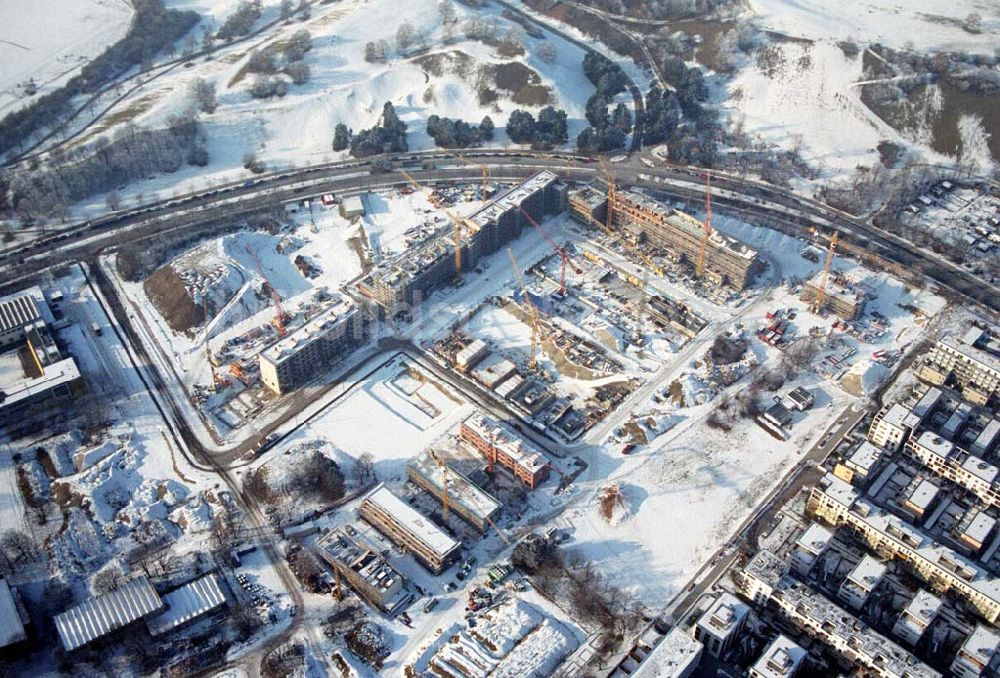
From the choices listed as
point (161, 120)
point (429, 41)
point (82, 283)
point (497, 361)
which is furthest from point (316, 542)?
point (429, 41)

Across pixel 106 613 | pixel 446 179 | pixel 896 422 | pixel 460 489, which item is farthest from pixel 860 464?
pixel 446 179

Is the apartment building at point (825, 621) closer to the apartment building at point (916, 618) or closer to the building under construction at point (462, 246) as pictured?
the apartment building at point (916, 618)

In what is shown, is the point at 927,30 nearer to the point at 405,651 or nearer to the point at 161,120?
the point at 161,120

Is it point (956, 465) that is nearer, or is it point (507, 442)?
point (956, 465)

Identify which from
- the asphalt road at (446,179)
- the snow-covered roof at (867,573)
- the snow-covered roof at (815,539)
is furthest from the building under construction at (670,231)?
the snow-covered roof at (867,573)

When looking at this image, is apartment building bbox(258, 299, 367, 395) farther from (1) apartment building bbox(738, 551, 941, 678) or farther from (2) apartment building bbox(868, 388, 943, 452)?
(2) apartment building bbox(868, 388, 943, 452)

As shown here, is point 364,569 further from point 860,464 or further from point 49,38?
point 49,38

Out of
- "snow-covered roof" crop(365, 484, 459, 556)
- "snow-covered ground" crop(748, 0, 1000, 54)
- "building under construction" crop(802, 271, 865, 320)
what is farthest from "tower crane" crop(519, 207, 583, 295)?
"snow-covered ground" crop(748, 0, 1000, 54)
